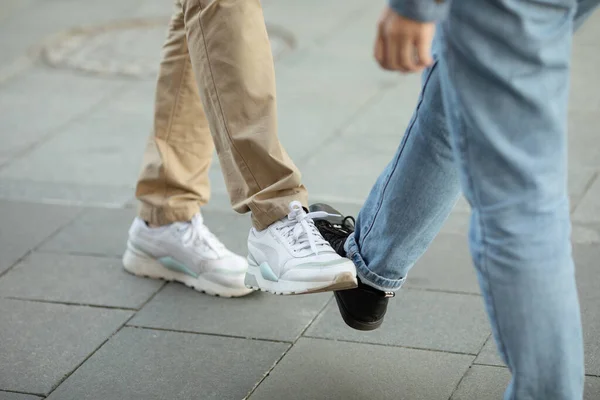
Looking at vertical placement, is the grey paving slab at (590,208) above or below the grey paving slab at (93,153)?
above

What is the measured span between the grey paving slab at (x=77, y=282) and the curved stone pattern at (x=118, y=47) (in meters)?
2.26

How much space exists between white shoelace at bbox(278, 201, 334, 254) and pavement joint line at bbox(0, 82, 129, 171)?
216 cm

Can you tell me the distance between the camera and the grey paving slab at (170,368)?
2.65 meters

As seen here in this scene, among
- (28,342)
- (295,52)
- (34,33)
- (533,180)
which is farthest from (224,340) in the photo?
(34,33)

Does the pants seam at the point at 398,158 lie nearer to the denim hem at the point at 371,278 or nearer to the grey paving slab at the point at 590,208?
the denim hem at the point at 371,278

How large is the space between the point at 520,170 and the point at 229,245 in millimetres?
1855

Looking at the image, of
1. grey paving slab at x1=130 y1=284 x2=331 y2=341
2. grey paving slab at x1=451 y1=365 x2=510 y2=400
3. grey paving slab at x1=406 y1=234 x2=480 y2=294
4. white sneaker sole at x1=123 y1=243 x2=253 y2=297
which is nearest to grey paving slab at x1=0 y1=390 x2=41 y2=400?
grey paving slab at x1=130 y1=284 x2=331 y2=341

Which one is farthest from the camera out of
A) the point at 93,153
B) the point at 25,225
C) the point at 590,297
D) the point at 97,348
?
the point at 93,153

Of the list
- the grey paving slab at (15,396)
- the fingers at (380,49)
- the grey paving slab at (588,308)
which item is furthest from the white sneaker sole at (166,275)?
the fingers at (380,49)

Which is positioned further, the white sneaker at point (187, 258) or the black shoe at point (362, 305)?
the white sneaker at point (187, 258)

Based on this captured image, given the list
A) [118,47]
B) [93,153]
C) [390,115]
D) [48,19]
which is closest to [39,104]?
[93,153]

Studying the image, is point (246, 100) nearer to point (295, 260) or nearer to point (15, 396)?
point (295, 260)

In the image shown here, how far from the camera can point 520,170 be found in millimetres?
1858

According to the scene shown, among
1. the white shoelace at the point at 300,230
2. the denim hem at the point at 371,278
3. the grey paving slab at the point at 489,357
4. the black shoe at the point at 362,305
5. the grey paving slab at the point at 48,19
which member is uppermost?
the white shoelace at the point at 300,230
